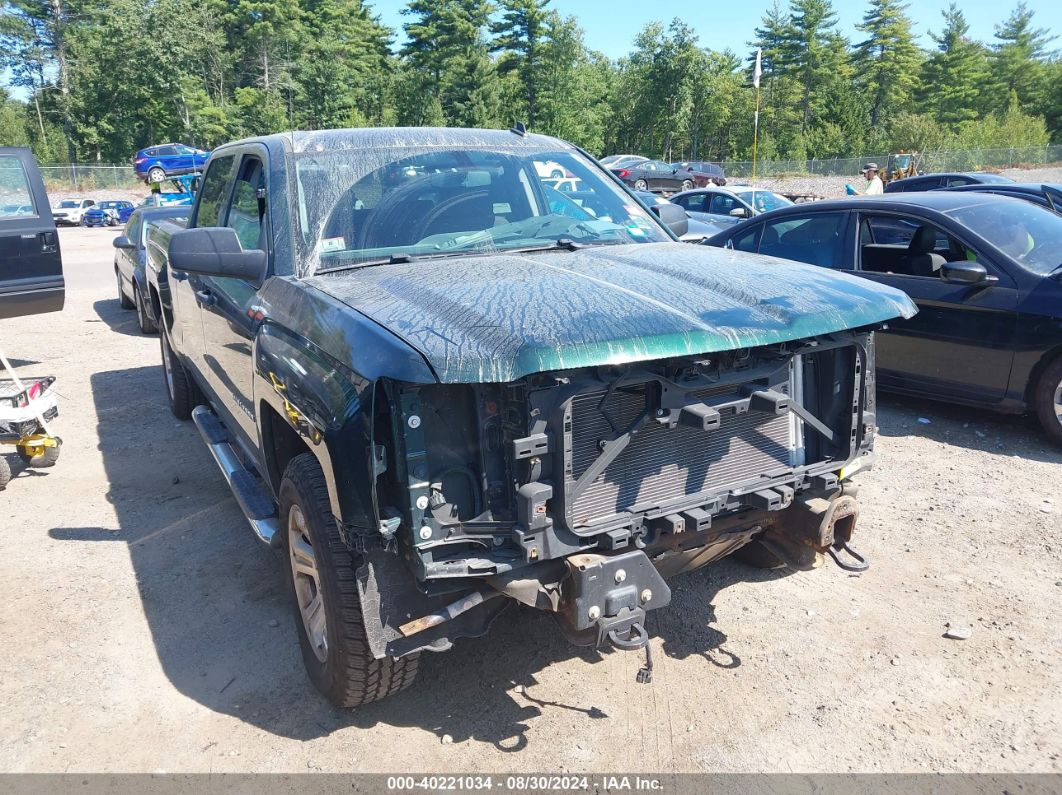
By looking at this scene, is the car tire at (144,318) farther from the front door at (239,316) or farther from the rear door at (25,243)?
the front door at (239,316)

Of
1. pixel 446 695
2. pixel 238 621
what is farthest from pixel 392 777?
pixel 238 621

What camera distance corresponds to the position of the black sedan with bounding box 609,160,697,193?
31344 millimetres

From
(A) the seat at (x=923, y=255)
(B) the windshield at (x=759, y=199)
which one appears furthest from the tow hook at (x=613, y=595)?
(B) the windshield at (x=759, y=199)

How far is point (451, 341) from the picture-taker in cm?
241

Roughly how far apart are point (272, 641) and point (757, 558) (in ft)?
7.74

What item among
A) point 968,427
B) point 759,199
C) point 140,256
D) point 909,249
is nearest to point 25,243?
point 140,256

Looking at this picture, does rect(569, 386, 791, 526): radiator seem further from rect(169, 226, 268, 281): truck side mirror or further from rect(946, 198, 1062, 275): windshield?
rect(946, 198, 1062, 275): windshield

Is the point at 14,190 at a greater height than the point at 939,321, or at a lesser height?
greater

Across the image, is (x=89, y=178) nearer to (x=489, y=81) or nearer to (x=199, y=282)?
(x=489, y=81)

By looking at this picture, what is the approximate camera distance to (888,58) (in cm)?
6391

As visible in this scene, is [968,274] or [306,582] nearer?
[306,582]

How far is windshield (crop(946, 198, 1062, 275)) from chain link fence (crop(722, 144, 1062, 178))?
1677 inches

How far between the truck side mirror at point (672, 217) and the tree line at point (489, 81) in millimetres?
50394

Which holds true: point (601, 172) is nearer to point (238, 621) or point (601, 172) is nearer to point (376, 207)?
point (376, 207)
